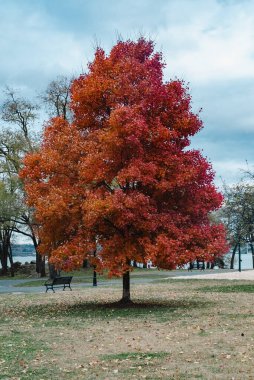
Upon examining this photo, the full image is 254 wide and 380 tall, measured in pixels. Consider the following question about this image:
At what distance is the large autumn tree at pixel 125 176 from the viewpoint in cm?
2014

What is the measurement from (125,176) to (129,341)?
7704mm

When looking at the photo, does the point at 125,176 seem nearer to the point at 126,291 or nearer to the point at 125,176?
the point at 125,176

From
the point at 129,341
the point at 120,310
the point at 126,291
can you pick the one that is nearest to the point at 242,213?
the point at 126,291

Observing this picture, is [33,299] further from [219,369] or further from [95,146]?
[219,369]

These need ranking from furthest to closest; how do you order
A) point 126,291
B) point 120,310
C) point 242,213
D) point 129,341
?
1. point 242,213
2. point 126,291
3. point 120,310
4. point 129,341

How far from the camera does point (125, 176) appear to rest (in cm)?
2006

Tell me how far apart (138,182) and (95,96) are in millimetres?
3799

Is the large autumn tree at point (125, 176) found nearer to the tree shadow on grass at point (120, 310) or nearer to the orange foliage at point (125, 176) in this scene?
the orange foliage at point (125, 176)

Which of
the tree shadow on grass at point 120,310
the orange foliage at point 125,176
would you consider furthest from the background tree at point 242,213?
the orange foliage at point 125,176

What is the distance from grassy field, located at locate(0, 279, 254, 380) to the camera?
1013cm

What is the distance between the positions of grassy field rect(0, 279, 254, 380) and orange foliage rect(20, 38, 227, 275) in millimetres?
2198

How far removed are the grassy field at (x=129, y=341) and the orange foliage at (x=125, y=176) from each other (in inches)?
86.5

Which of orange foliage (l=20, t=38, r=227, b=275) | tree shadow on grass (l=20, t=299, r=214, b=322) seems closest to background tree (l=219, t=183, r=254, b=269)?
tree shadow on grass (l=20, t=299, r=214, b=322)

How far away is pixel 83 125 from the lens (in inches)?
893
